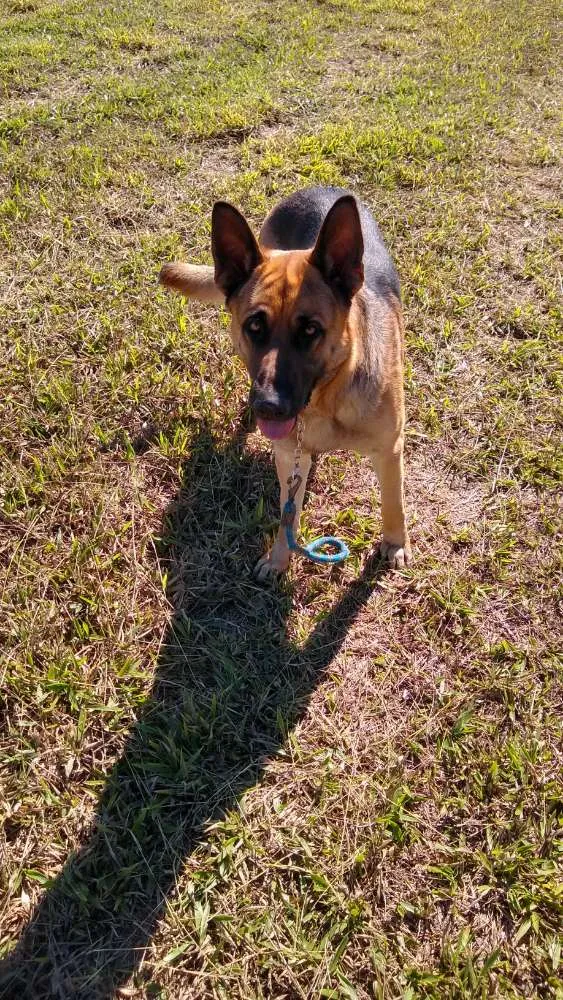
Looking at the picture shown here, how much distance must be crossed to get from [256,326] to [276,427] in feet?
1.48

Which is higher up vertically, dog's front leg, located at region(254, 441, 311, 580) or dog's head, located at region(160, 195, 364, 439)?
dog's head, located at region(160, 195, 364, 439)

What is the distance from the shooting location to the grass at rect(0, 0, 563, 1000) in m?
2.15

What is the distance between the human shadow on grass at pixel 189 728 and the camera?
83.5 inches

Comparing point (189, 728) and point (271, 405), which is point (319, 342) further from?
point (189, 728)

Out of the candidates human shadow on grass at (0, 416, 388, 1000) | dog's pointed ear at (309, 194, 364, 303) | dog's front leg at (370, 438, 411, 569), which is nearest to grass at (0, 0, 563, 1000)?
human shadow on grass at (0, 416, 388, 1000)

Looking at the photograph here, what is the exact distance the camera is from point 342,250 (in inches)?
98.8

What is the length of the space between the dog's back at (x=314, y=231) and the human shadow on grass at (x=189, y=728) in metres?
1.24

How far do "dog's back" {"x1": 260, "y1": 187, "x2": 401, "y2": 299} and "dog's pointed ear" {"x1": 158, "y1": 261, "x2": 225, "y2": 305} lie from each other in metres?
0.57

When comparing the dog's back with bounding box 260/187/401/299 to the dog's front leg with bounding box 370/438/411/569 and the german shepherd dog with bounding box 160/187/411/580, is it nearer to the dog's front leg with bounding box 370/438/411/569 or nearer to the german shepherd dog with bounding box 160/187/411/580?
the german shepherd dog with bounding box 160/187/411/580

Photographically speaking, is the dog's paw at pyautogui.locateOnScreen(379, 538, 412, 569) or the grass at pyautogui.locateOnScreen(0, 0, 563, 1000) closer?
the grass at pyautogui.locateOnScreen(0, 0, 563, 1000)

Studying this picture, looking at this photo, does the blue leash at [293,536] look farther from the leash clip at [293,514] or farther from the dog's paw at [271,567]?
the dog's paw at [271,567]

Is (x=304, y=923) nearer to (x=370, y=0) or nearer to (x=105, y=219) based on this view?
(x=105, y=219)

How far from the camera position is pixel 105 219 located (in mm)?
5258

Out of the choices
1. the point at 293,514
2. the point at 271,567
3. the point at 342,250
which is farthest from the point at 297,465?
the point at 342,250
